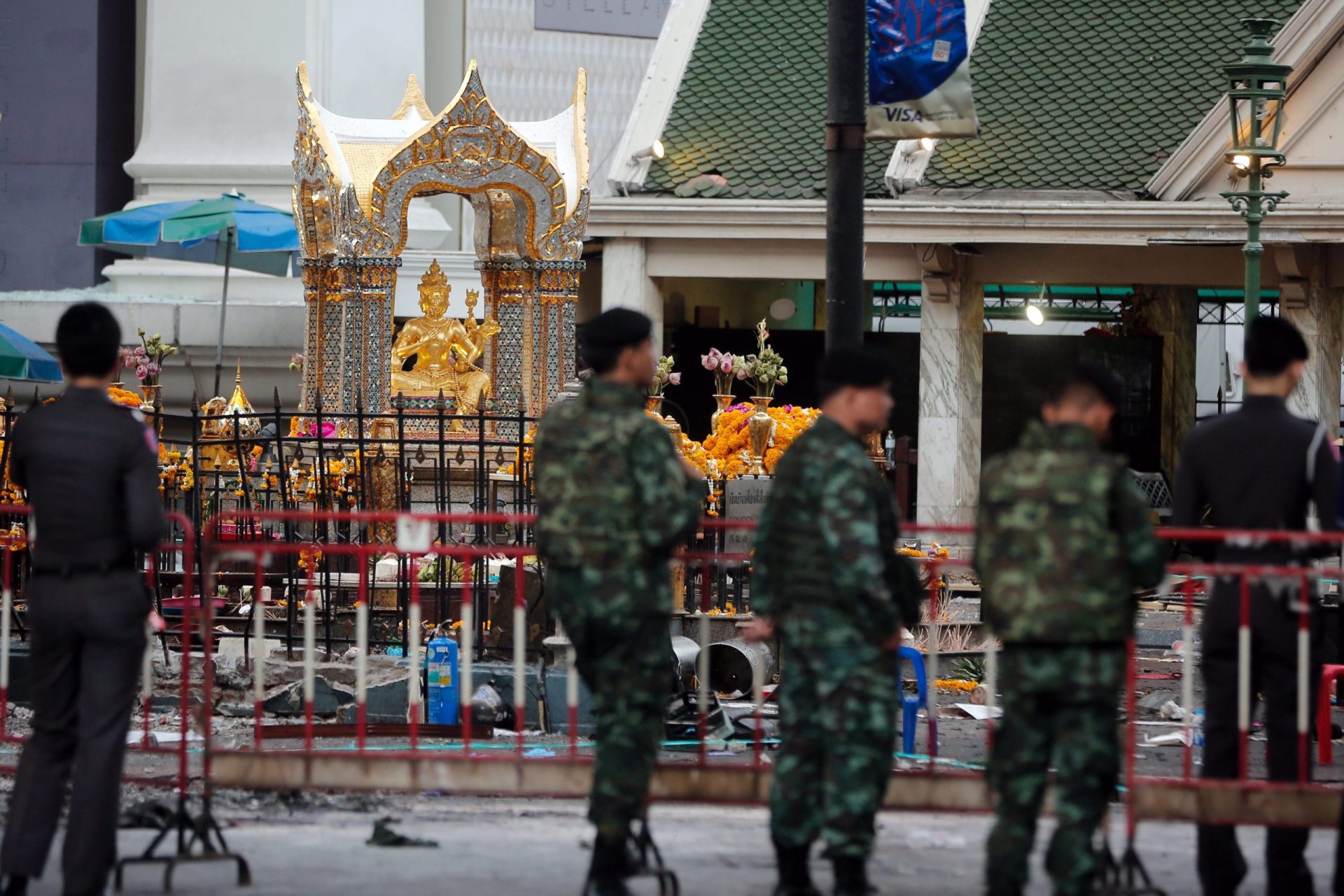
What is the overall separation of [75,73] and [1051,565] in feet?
63.1

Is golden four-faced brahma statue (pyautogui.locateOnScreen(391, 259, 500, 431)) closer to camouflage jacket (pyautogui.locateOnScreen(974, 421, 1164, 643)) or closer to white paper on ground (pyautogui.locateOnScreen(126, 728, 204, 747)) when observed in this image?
white paper on ground (pyautogui.locateOnScreen(126, 728, 204, 747))

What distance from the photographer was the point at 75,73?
2259 cm

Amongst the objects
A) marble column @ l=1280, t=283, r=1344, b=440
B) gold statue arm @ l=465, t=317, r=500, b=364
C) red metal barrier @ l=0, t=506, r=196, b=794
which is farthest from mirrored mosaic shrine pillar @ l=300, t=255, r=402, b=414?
marble column @ l=1280, t=283, r=1344, b=440

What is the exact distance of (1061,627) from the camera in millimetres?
5508

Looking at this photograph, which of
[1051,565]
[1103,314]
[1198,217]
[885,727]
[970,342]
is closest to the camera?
[1051,565]

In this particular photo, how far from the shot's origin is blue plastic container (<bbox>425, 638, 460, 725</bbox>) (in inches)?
399

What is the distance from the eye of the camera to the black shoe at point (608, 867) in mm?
6004

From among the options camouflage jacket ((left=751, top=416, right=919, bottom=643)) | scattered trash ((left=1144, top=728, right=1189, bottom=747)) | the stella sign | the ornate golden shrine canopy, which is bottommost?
scattered trash ((left=1144, top=728, right=1189, bottom=747))

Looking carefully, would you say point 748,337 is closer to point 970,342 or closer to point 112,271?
point 970,342

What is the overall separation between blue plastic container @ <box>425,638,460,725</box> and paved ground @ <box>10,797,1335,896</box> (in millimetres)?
2054

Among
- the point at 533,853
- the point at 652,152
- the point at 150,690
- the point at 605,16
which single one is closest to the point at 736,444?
the point at 150,690

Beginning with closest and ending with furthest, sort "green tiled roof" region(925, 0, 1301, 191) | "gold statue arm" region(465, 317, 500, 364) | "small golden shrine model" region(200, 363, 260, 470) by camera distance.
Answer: "small golden shrine model" region(200, 363, 260, 470)
"gold statue arm" region(465, 317, 500, 364)
"green tiled roof" region(925, 0, 1301, 191)

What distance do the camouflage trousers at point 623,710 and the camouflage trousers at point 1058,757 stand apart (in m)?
1.03

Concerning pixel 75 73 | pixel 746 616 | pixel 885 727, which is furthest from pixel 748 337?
pixel 885 727
